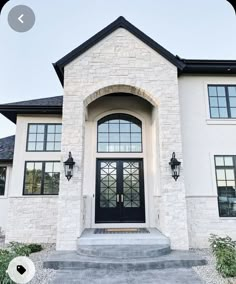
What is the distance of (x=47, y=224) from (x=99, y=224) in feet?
6.32

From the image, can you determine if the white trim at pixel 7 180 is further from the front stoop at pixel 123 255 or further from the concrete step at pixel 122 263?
the concrete step at pixel 122 263

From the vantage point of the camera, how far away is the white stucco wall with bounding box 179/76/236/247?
272 inches

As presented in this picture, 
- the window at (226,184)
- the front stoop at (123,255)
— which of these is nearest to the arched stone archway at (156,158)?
the front stoop at (123,255)

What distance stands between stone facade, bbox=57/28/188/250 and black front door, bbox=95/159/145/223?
130 cm

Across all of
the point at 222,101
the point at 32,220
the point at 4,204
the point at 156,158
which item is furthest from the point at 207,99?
the point at 4,204

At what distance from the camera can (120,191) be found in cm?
794

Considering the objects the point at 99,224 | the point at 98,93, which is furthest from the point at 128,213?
the point at 98,93

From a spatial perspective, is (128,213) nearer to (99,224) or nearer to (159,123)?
(99,224)

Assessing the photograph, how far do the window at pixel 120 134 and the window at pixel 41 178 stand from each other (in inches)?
80.1

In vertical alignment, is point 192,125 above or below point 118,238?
above

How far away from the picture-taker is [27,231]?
25.7 ft

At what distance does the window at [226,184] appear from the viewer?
23.2 feet

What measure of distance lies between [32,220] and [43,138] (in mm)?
3067

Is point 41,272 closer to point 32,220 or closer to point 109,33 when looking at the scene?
point 32,220
